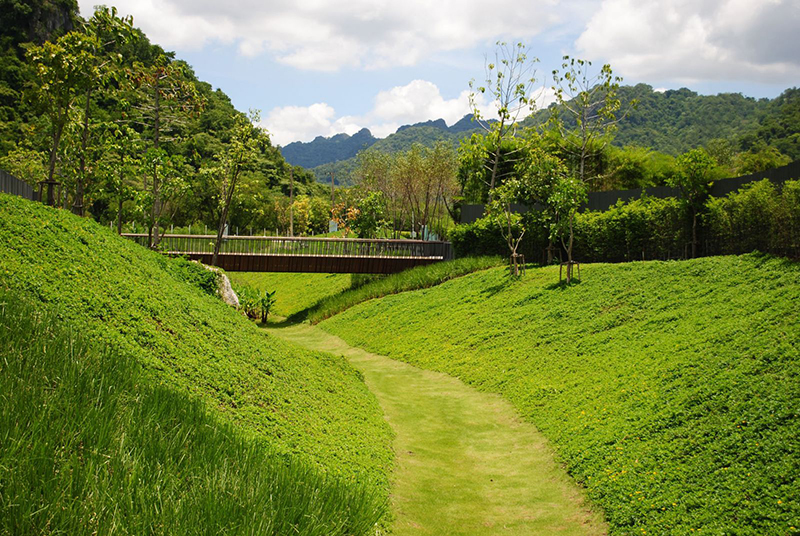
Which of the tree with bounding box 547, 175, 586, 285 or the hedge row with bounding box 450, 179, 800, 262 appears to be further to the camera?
the tree with bounding box 547, 175, 586, 285

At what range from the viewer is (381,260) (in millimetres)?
26094

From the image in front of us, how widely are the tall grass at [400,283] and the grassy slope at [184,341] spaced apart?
13.4m

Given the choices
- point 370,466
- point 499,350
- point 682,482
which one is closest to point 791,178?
point 499,350

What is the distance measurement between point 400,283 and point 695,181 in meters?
11.7

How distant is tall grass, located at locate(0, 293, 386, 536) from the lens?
3.41 meters

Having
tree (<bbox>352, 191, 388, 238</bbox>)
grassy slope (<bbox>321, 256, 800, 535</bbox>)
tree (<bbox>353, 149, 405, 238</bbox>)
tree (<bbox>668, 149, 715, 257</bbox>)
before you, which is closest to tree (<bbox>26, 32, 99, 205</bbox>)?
grassy slope (<bbox>321, 256, 800, 535</bbox>)

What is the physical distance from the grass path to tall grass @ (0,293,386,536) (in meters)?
1.35

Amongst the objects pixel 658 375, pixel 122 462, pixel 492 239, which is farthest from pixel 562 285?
pixel 122 462

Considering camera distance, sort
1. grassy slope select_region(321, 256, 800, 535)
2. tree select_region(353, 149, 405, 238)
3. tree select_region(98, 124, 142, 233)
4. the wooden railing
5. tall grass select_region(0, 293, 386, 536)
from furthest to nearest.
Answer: tree select_region(353, 149, 405, 238) < the wooden railing < tree select_region(98, 124, 142, 233) < grassy slope select_region(321, 256, 800, 535) < tall grass select_region(0, 293, 386, 536)

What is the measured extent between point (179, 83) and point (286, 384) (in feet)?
52.9

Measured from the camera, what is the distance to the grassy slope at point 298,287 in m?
27.7

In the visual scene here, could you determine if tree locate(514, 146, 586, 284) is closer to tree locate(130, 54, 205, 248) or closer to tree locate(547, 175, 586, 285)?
tree locate(547, 175, 586, 285)

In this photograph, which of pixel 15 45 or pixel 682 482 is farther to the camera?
pixel 15 45

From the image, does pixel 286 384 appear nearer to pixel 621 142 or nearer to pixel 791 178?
pixel 791 178
